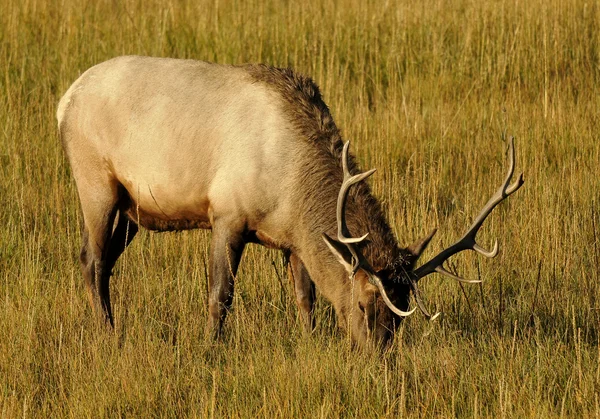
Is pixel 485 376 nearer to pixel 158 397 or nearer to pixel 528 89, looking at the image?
pixel 158 397

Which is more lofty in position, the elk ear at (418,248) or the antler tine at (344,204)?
the antler tine at (344,204)

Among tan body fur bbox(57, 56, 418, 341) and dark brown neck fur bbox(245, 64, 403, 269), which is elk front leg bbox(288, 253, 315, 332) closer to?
tan body fur bbox(57, 56, 418, 341)

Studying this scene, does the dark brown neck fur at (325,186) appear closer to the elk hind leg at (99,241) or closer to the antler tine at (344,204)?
the antler tine at (344,204)

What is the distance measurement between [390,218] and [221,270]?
1.96 metres

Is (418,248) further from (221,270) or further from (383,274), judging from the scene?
(221,270)

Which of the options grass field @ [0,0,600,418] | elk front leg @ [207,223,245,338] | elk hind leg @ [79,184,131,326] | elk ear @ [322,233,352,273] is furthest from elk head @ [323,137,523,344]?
elk hind leg @ [79,184,131,326]

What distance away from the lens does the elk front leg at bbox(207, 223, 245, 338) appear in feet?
18.6

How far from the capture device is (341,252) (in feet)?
17.1

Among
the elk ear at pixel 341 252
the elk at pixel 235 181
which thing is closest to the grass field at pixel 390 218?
the elk at pixel 235 181

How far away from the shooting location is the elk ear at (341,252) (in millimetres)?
5152

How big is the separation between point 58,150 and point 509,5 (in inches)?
196

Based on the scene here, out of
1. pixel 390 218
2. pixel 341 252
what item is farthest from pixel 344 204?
pixel 390 218

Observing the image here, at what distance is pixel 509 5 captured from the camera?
10.5 m

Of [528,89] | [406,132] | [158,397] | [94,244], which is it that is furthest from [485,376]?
[528,89]
